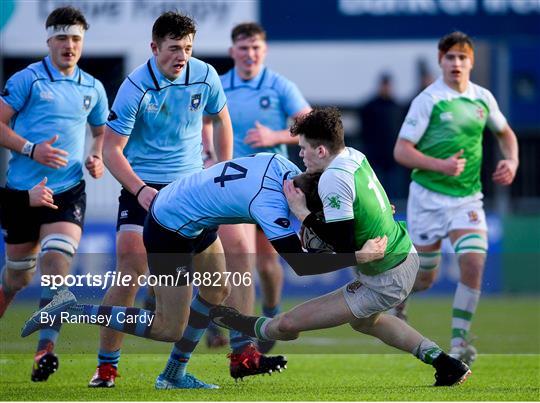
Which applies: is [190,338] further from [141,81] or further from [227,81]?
[227,81]

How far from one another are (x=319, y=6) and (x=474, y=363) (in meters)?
7.68

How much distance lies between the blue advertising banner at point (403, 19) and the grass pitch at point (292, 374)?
6.37m

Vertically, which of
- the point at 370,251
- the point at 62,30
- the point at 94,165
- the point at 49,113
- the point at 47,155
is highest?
the point at 62,30

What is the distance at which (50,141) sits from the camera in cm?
930

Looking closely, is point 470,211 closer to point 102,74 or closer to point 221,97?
point 221,97

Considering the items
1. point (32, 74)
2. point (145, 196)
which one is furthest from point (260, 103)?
point (145, 196)

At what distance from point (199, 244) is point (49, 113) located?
1.75 m

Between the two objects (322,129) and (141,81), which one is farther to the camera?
(141,81)

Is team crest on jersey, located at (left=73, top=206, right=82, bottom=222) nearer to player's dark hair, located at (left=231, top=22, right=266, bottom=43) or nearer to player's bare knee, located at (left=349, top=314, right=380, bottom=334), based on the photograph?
player's dark hair, located at (left=231, top=22, right=266, bottom=43)

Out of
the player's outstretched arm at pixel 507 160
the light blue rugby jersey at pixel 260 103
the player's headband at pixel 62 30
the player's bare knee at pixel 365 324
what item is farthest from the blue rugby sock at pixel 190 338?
the player's outstretched arm at pixel 507 160

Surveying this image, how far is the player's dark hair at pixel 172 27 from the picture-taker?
28.1ft

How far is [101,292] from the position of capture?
8.57 m

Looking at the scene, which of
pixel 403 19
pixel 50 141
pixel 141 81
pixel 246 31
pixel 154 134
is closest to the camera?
pixel 141 81

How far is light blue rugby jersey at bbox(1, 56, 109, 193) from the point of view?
31.1ft
